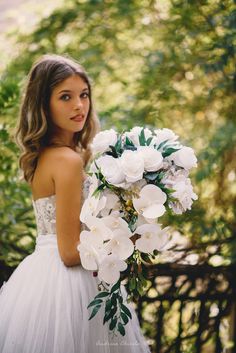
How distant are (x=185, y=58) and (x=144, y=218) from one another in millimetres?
2030

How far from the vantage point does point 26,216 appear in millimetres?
3576

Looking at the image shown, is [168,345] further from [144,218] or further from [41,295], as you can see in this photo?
[144,218]

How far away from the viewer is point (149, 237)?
1.83m

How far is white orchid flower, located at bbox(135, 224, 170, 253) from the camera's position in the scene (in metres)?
1.81

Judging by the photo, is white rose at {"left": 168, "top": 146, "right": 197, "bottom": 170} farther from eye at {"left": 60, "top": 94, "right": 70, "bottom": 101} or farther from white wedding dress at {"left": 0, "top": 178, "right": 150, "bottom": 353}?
eye at {"left": 60, "top": 94, "right": 70, "bottom": 101}

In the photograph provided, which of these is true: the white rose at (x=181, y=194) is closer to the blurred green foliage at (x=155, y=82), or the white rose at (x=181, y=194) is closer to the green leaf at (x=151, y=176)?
the green leaf at (x=151, y=176)

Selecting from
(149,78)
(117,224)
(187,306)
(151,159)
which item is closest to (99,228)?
(117,224)

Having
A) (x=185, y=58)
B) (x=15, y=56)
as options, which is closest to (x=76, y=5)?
(x=15, y=56)

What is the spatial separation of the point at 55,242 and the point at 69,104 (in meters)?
0.58

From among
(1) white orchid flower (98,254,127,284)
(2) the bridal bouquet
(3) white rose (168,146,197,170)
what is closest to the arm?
(2) the bridal bouquet

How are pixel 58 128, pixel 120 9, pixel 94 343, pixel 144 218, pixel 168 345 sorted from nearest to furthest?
pixel 144 218, pixel 94 343, pixel 58 128, pixel 168 345, pixel 120 9

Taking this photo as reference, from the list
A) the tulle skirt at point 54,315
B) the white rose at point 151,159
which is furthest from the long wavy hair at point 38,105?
the white rose at point 151,159

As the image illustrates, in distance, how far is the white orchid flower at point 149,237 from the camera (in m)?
1.81

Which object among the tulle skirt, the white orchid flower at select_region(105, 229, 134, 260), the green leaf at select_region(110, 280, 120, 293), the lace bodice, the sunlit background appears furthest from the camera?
the sunlit background
